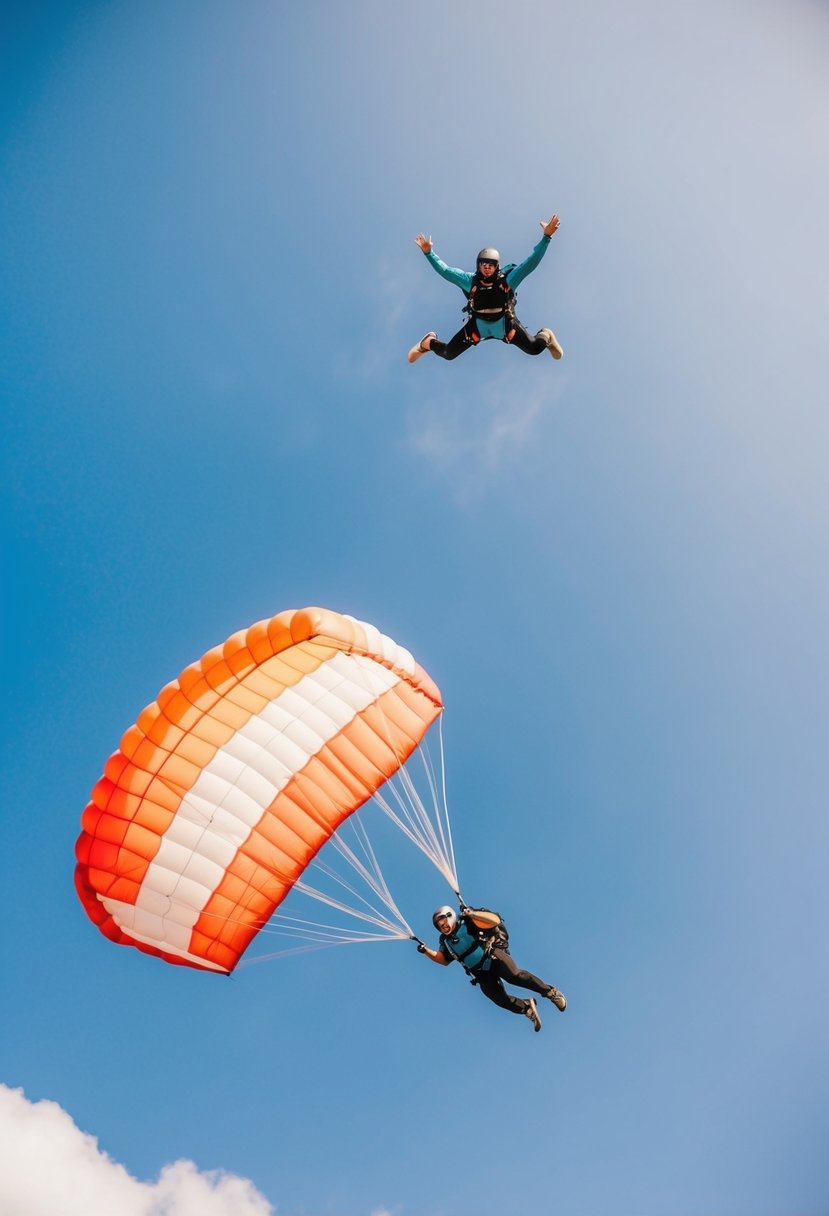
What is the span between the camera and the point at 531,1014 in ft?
26.6

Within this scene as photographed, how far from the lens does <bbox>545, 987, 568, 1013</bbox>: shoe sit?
8.06 meters

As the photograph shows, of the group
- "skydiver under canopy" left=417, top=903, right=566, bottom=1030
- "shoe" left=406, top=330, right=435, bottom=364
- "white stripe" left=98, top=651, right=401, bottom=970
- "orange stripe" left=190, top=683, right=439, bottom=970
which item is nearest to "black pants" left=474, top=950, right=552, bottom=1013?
"skydiver under canopy" left=417, top=903, right=566, bottom=1030

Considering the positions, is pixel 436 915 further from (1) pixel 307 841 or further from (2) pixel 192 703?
(2) pixel 192 703

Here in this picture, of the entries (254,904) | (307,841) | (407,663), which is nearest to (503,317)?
(407,663)

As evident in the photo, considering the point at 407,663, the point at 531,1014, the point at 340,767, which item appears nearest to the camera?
the point at 531,1014

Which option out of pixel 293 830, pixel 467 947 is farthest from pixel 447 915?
pixel 293 830

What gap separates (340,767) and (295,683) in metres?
1.15

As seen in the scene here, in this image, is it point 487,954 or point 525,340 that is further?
point 525,340

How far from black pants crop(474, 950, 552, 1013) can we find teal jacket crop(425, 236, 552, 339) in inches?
268

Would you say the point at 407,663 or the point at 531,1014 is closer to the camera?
the point at 531,1014

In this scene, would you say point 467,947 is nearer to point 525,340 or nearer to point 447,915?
point 447,915

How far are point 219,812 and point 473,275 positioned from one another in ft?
21.9

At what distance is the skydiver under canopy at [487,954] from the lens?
8.20m

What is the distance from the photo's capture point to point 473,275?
27.7 ft
